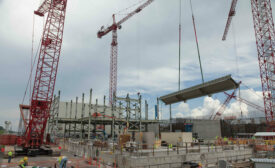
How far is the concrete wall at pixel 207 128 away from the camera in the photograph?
4517cm

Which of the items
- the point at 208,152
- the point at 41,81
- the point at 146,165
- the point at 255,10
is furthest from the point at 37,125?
the point at 255,10

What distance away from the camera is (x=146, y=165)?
1731 cm

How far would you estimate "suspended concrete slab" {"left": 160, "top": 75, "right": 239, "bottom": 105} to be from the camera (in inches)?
701

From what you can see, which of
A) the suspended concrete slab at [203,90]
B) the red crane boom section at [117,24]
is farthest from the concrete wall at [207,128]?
the red crane boom section at [117,24]

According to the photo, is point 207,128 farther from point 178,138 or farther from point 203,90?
point 203,90

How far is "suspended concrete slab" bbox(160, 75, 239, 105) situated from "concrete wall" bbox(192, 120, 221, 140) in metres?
25.2

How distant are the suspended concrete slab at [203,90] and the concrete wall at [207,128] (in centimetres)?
2522

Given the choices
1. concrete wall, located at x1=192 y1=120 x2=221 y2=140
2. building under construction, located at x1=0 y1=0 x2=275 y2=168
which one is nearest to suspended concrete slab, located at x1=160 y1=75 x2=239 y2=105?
building under construction, located at x1=0 y1=0 x2=275 y2=168

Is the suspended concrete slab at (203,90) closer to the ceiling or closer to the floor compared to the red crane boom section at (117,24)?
closer to the floor

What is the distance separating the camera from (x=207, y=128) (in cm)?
4691

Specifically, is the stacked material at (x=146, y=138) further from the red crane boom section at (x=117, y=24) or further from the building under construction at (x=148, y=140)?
the red crane boom section at (x=117, y=24)

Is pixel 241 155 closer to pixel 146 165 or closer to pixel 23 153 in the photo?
pixel 146 165

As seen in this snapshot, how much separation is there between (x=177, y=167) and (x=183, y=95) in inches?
322

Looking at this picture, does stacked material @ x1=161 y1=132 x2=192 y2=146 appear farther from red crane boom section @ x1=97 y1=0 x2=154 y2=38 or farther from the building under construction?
red crane boom section @ x1=97 y1=0 x2=154 y2=38
